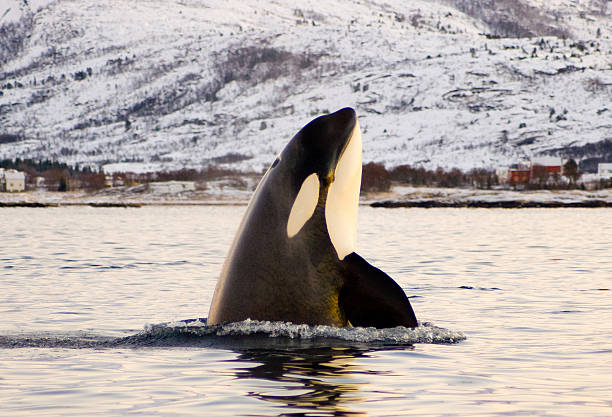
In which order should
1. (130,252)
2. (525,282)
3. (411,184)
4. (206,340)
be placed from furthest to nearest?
1. (411,184)
2. (130,252)
3. (525,282)
4. (206,340)

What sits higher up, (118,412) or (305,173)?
(305,173)

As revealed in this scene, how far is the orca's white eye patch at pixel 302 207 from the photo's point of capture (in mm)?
11812

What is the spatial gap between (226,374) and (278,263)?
1390 millimetres

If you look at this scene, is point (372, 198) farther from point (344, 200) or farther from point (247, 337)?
point (344, 200)

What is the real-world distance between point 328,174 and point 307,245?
87 centimetres

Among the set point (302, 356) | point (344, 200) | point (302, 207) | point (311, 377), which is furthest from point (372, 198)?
point (311, 377)

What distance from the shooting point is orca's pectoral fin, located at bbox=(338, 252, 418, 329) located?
37.3 feet

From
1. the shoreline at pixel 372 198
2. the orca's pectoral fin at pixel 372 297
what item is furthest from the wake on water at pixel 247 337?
the shoreline at pixel 372 198

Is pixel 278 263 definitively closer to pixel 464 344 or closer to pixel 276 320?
pixel 276 320

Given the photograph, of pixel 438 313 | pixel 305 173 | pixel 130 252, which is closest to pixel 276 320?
pixel 305 173

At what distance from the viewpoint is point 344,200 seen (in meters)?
12.1

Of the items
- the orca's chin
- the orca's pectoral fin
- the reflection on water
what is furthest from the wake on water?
the orca's chin

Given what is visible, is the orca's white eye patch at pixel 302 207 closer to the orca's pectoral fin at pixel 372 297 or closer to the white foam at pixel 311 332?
the orca's pectoral fin at pixel 372 297

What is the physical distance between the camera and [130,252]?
40.6m
